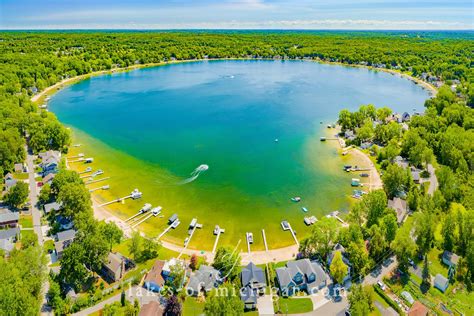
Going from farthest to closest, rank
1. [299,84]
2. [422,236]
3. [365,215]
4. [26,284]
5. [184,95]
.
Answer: [299,84] < [184,95] < [365,215] < [422,236] < [26,284]

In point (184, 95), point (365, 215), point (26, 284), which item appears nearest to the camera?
point (26, 284)

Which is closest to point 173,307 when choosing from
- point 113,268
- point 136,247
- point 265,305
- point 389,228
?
point 113,268

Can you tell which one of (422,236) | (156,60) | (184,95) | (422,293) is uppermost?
(156,60)

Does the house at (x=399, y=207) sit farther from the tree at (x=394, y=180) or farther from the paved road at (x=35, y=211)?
the paved road at (x=35, y=211)

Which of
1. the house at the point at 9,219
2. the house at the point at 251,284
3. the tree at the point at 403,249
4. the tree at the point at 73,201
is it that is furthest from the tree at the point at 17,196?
the tree at the point at 403,249

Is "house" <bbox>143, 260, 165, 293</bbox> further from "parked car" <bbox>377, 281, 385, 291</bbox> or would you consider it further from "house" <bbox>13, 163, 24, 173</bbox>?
"house" <bbox>13, 163, 24, 173</bbox>

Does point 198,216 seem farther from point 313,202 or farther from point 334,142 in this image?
point 334,142

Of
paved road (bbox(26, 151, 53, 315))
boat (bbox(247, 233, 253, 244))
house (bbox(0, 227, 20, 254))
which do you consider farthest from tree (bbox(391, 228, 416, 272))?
house (bbox(0, 227, 20, 254))

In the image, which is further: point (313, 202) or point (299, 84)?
point (299, 84)

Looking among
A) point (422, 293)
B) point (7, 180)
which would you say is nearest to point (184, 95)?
point (7, 180)
